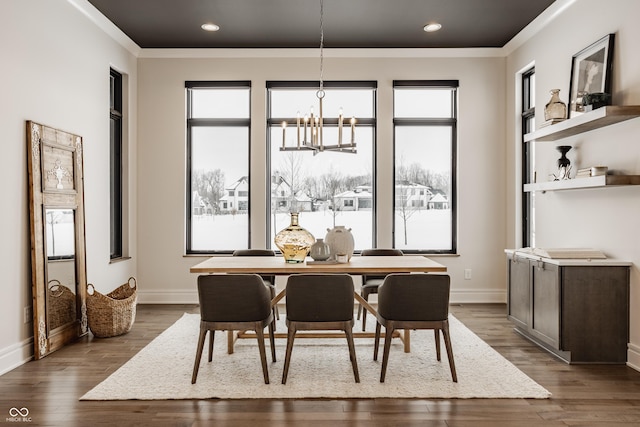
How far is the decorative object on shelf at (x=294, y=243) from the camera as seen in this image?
3.93 m

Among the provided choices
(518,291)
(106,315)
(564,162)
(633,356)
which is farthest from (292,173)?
(633,356)

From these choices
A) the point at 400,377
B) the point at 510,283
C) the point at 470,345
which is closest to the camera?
the point at 400,377

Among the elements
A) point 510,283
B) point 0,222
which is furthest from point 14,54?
point 510,283

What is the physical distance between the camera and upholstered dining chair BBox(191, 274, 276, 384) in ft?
10.4

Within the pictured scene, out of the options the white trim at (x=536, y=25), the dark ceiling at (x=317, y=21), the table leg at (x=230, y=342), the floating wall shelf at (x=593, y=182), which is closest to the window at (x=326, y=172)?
the dark ceiling at (x=317, y=21)

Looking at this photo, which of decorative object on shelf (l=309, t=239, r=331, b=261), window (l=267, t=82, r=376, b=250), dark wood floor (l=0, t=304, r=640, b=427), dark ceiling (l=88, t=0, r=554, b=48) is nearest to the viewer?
dark wood floor (l=0, t=304, r=640, b=427)

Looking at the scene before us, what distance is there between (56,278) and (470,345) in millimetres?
3610

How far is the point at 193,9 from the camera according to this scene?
484 cm

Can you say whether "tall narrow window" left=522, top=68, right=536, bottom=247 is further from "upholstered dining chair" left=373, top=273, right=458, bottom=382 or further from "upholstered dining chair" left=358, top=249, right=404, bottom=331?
"upholstered dining chair" left=373, top=273, right=458, bottom=382

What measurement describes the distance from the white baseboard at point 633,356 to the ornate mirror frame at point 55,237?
14.9 feet

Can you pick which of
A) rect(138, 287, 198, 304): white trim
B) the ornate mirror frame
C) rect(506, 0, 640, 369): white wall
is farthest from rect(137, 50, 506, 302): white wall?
the ornate mirror frame

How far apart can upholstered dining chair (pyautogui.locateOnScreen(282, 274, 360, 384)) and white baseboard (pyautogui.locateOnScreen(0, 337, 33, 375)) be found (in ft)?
6.79

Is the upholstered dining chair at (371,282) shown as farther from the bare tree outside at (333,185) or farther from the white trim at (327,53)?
the white trim at (327,53)

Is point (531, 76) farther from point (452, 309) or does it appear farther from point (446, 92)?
point (452, 309)
